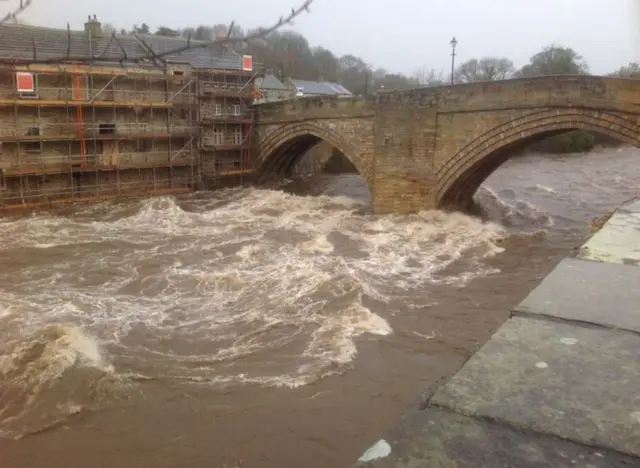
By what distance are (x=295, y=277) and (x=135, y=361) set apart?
410 cm

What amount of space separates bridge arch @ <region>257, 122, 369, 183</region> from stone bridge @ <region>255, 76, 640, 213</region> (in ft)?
0.22

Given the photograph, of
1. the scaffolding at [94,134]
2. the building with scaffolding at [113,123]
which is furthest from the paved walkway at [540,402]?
the scaffolding at [94,134]

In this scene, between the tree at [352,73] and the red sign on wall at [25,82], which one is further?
the tree at [352,73]

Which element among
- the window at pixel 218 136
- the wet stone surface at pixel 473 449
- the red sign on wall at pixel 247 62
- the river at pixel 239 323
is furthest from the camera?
the red sign on wall at pixel 247 62

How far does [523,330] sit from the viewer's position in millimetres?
1808

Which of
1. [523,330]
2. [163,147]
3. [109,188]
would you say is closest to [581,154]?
[163,147]

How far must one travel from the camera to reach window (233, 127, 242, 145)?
23.1 m

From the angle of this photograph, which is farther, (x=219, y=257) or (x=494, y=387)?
(x=219, y=257)

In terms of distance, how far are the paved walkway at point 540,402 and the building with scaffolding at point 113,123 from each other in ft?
56.0

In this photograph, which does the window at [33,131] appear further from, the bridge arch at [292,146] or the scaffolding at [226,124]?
the bridge arch at [292,146]

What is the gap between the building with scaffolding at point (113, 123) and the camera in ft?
59.2

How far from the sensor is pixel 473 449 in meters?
1.21

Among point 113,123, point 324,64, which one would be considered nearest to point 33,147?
point 113,123

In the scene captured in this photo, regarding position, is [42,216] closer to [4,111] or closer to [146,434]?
[4,111]
